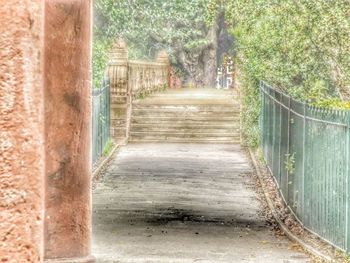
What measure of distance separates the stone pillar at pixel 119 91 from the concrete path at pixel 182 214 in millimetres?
3756

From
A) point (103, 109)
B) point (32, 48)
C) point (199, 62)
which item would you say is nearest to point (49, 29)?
point (32, 48)

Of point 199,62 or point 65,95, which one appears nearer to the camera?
point 65,95

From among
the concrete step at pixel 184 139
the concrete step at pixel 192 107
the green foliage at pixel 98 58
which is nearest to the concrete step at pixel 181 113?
the concrete step at pixel 192 107

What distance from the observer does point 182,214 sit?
44.6ft

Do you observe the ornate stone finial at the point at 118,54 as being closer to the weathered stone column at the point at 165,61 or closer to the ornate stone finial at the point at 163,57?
the weathered stone column at the point at 165,61

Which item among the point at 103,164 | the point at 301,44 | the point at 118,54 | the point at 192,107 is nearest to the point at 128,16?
the point at 103,164

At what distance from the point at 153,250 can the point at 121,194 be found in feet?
17.8

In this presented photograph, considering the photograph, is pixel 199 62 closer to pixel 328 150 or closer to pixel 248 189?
pixel 248 189

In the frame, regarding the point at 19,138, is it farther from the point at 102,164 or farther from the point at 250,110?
the point at 250,110

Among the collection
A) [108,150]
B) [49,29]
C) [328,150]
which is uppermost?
[49,29]

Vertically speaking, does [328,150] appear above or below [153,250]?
above

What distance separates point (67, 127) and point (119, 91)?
1866 centimetres

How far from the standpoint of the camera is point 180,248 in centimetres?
1068

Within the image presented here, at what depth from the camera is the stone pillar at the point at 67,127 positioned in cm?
794
